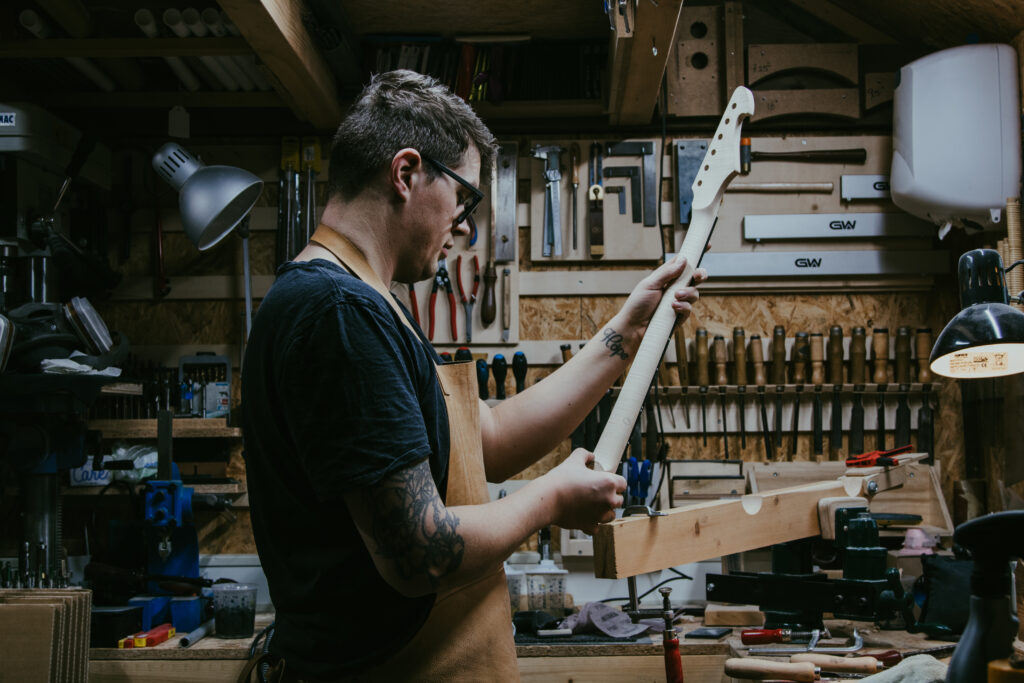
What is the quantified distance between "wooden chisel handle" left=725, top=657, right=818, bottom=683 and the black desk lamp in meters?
2.12

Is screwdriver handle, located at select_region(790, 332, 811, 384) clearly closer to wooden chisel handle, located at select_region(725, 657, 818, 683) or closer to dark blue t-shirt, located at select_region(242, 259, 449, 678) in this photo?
wooden chisel handle, located at select_region(725, 657, 818, 683)

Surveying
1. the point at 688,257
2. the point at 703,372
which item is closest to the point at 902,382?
the point at 703,372

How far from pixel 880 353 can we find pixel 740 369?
571mm

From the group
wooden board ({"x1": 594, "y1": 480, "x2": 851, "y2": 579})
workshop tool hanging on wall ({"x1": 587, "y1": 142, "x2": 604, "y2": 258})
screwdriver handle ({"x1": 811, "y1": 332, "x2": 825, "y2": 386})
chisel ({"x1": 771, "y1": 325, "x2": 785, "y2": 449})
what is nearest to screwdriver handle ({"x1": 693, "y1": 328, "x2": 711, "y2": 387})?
chisel ({"x1": 771, "y1": 325, "x2": 785, "y2": 449})

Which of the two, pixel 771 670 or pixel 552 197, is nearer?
pixel 771 670

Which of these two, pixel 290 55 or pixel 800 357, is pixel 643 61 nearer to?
pixel 290 55

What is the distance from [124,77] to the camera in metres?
3.40

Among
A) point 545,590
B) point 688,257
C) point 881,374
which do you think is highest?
point 688,257

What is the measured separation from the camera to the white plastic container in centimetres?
288

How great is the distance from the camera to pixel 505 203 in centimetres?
349

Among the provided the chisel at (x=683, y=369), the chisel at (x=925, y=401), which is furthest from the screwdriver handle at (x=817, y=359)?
the chisel at (x=683, y=369)

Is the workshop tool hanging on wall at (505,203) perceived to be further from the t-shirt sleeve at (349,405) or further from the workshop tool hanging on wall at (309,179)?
the t-shirt sleeve at (349,405)

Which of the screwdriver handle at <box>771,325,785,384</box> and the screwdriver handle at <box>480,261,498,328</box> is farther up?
the screwdriver handle at <box>480,261,498,328</box>

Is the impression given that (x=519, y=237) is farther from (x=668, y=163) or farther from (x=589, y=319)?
(x=668, y=163)
